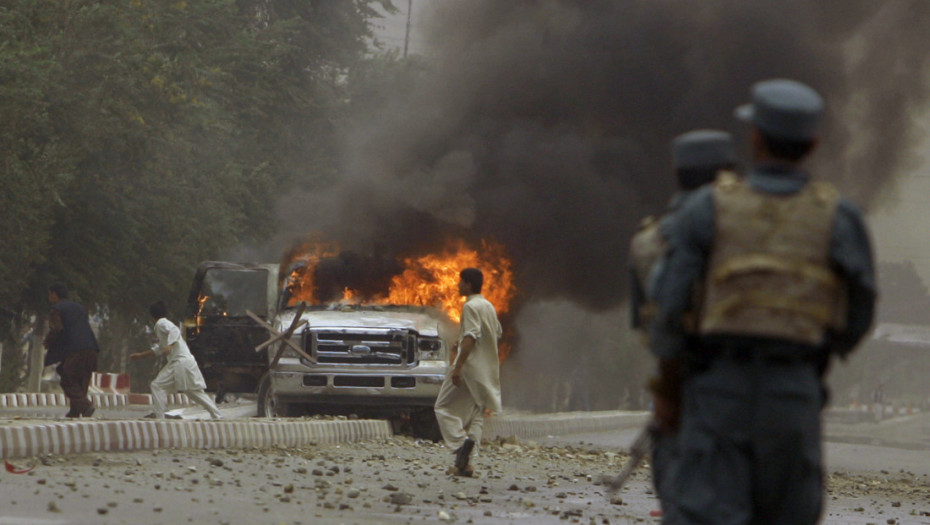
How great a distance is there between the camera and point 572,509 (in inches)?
387

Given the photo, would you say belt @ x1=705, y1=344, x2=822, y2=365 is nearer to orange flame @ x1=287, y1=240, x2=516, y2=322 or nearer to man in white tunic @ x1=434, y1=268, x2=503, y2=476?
man in white tunic @ x1=434, y1=268, x2=503, y2=476

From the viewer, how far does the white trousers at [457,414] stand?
477 inches

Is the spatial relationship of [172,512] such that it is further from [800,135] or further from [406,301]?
[406,301]

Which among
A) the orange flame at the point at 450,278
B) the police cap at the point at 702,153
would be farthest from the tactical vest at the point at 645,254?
the orange flame at the point at 450,278

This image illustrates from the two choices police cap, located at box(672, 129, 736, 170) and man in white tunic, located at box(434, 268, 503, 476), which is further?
man in white tunic, located at box(434, 268, 503, 476)

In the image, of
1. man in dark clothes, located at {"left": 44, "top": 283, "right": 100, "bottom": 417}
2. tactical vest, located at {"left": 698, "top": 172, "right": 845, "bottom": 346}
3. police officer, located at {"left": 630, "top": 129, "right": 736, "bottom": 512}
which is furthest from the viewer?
man in dark clothes, located at {"left": 44, "top": 283, "right": 100, "bottom": 417}

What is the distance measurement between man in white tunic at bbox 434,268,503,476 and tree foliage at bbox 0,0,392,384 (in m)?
12.5

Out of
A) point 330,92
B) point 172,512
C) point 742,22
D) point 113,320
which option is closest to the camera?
point 172,512

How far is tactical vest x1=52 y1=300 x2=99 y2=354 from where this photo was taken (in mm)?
17375

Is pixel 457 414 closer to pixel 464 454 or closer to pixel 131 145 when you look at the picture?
pixel 464 454

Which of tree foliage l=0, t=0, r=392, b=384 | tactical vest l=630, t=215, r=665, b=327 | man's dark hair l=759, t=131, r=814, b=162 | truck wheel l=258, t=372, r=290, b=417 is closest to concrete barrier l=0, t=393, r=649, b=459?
truck wheel l=258, t=372, r=290, b=417

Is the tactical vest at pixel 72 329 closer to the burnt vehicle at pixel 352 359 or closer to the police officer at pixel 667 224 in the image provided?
the burnt vehicle at pixel 352 359

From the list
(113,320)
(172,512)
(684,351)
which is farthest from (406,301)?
(113,320)

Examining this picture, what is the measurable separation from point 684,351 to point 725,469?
0.36m
